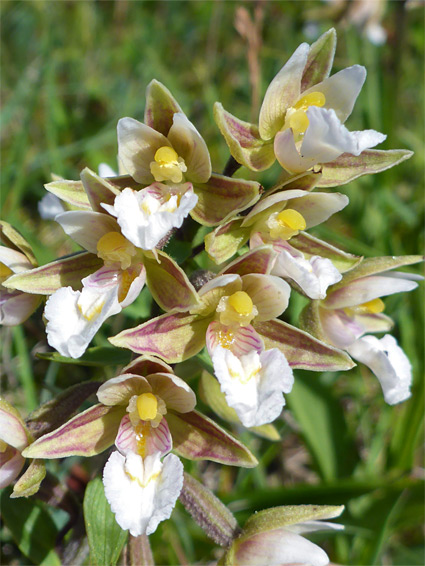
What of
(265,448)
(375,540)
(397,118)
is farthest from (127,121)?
(397,118)

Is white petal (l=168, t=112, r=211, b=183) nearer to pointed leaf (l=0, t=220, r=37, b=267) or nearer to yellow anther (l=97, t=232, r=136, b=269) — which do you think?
yellow anther (l=97, t=232, r=136, b=269)

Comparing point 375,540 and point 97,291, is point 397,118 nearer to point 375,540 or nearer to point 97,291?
point 375,540

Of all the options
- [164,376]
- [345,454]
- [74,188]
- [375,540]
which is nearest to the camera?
[164,376]

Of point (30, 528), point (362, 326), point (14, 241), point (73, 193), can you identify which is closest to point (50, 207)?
point (14, 241)

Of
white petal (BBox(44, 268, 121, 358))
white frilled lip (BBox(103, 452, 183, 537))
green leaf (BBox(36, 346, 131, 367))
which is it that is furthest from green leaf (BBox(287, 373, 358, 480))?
white petal (BBox(44, 268, 121, 358))

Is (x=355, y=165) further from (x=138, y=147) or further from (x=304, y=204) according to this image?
(x=138, y=147)

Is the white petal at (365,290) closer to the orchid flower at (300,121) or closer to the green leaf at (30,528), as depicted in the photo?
the orchid flower at (300,121)

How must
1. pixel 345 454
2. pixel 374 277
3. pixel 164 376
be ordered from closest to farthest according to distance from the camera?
pixel 164 376
pixel 374 277
pixel 345 454
